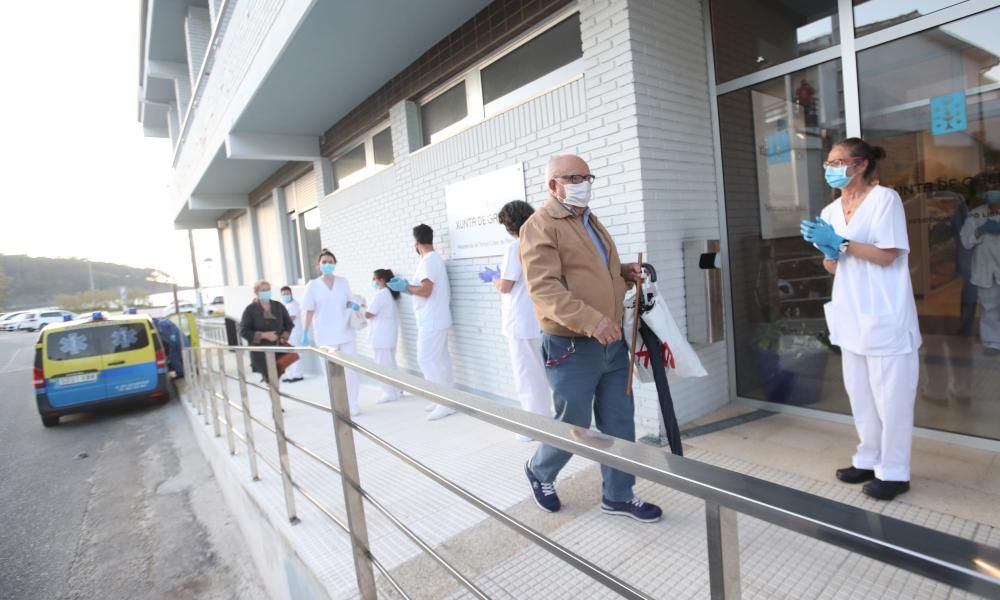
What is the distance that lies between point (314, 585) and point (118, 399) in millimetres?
8785

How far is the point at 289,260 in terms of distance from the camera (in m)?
11.9

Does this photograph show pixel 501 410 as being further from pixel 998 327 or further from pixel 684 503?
pixel 998 327

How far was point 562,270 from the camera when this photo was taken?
8.70 feet

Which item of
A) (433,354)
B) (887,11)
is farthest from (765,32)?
(433,354)

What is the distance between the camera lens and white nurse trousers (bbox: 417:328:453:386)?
227 inches

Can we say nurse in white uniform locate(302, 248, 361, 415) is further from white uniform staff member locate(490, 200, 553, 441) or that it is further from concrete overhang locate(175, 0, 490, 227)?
white uniform staff member locate(490, 200, 553, 441)

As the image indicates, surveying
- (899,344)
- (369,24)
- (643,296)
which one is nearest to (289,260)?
(369,24)

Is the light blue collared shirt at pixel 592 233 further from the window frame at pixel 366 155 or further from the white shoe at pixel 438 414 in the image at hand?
the window frame at pixel 366 155

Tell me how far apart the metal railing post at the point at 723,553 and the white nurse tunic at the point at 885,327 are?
251 centimetres

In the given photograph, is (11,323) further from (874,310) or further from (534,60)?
(874,310)

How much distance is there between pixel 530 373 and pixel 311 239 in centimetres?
774

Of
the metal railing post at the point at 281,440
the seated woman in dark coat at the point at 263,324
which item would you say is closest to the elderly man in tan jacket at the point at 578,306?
the metal railing post at the point at 281,440

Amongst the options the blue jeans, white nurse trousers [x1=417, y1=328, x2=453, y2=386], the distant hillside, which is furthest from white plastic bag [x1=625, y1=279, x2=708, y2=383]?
the distant hillside

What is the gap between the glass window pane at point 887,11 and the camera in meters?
3.34
